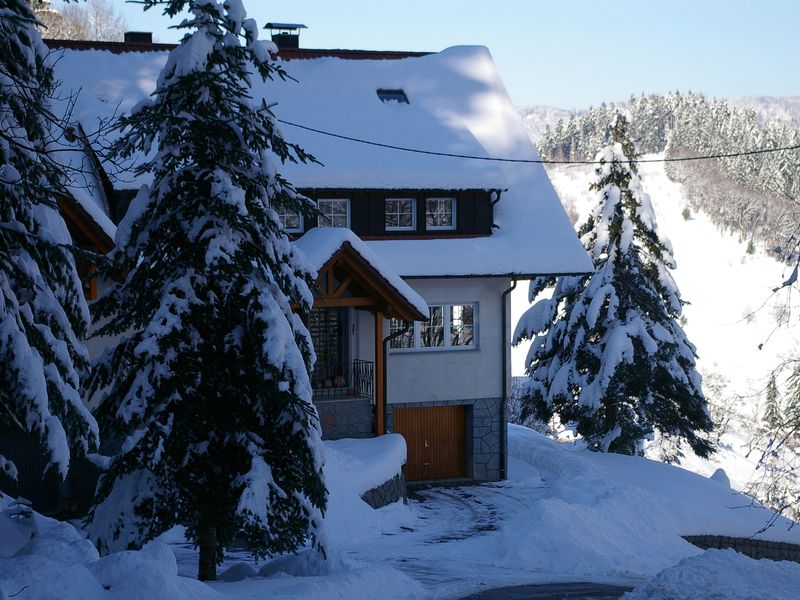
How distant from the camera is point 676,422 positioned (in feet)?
89.1

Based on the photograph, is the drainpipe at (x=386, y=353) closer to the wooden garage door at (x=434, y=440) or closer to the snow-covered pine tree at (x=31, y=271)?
the wooden garage door at (x=434, y=440)

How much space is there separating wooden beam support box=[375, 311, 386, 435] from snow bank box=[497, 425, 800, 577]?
4112mm

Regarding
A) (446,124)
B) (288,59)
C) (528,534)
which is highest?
(288,59)

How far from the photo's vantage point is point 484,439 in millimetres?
25812

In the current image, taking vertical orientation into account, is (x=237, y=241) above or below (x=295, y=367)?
above

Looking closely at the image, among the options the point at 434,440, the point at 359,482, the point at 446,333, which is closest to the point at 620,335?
the point at 446,333

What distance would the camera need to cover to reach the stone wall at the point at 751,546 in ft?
65.5

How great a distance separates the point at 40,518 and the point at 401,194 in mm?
14433

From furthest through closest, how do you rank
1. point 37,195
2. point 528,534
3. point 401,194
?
A: point 401,194, point 528,534, point 37,195

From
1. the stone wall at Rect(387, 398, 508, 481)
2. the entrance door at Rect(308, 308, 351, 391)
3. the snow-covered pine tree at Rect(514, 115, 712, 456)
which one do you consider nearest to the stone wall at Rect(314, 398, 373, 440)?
the entrance door at Rect(308, 308, 351, 391)

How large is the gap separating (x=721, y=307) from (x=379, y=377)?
63779 millimetres

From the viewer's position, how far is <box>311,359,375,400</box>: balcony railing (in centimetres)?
2355

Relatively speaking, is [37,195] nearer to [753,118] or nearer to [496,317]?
[496,317]

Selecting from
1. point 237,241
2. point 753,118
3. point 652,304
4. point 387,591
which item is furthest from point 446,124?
point 753,118
